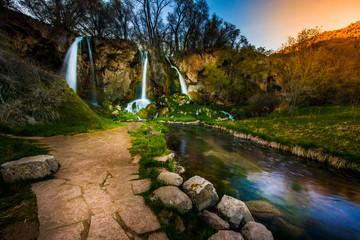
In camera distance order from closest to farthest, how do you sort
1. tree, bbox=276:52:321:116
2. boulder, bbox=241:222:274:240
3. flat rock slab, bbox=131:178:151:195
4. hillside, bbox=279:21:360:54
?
boulder, bbox=241:222:274:240 → flat rock slab, bbox=131:178:151:195 → tree, bbox=276:52:321:116 → hillside, bbox=279:21:360:54

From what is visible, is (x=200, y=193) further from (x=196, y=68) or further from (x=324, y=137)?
(x=196, y=68)

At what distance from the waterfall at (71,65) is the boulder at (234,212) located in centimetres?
2274

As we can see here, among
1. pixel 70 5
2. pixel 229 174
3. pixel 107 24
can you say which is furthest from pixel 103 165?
pixel 107 24

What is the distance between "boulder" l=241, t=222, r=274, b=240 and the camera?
224 cm

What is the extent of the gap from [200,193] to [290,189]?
149 inches

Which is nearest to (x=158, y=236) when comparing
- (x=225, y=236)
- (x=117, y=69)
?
(x=225, y=236)

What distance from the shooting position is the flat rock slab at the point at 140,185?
2.76 meters

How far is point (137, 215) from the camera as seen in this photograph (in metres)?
2.12

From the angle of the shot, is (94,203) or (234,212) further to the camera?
(234,212)

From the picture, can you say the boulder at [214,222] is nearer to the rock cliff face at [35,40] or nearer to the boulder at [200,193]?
the boulder at [200,193]

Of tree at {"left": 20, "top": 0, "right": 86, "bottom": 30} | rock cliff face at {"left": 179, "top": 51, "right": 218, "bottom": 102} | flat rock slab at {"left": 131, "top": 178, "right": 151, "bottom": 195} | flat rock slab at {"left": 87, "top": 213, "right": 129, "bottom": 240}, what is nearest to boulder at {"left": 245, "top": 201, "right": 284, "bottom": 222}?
flat rock slab at {"left": 131, "top": 178, "right": 151, "bottom": 195}

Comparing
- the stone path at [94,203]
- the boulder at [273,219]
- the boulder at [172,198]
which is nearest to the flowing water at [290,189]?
the boulder at [273,219]

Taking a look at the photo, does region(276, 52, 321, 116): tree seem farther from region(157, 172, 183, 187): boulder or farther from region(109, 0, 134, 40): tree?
region(109, 0, 134, 40): tree

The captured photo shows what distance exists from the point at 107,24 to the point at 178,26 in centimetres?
1600
